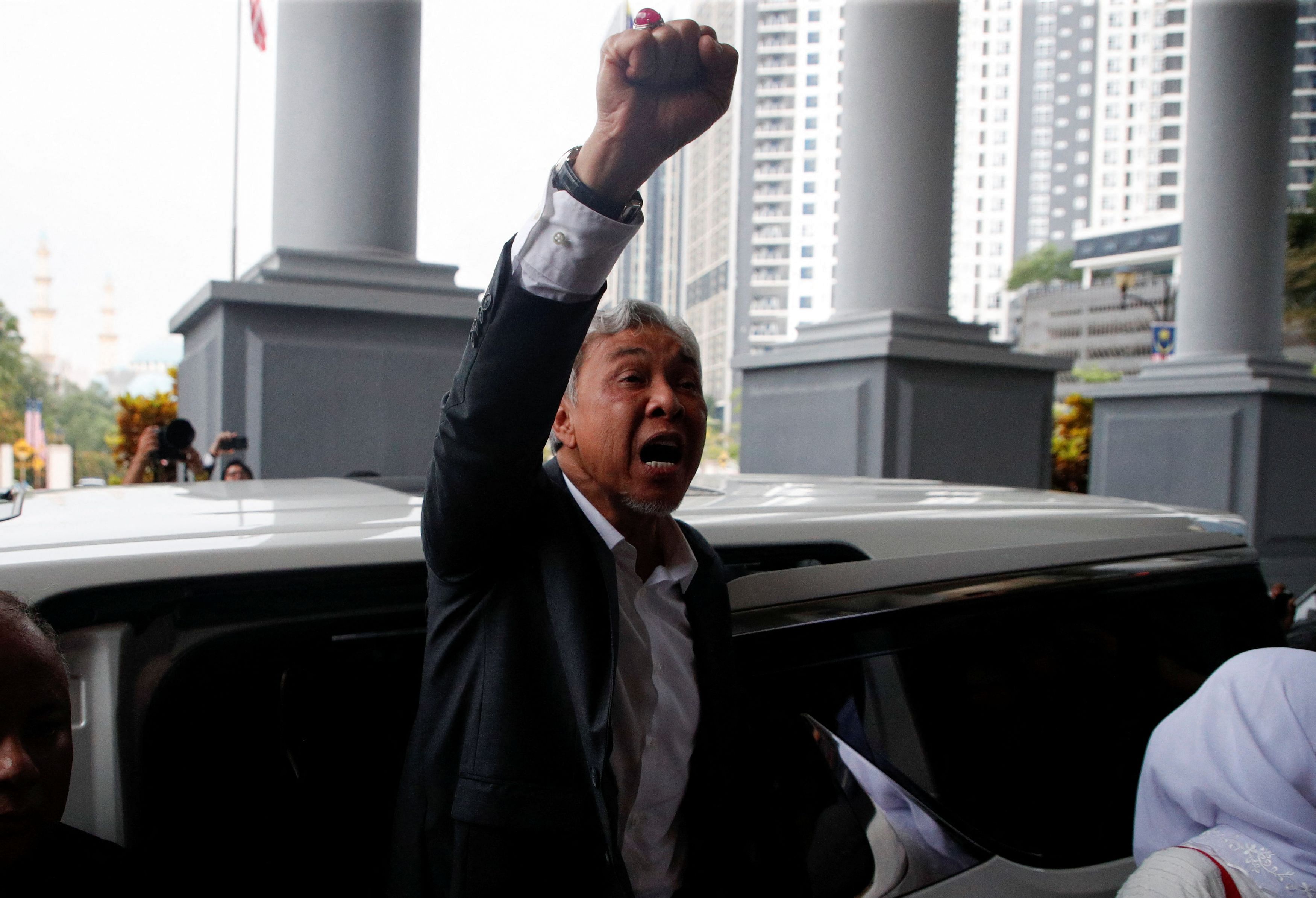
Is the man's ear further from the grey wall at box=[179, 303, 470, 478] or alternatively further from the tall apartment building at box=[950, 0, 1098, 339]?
the tall apartment building at box=[950, 0, 1098, 339]

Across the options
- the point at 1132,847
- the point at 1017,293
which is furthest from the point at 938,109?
the point at 1017,293

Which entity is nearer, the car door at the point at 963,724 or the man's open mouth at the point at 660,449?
the man's open mouth at the point at 660,449

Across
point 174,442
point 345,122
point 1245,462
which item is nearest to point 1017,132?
point 1245,462

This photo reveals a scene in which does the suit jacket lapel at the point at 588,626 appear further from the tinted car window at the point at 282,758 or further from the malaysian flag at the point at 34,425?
the malaysian flag at the point at 34,425

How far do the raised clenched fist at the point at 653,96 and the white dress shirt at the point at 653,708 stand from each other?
1.87 feet

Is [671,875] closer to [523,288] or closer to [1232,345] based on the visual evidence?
[523,288]

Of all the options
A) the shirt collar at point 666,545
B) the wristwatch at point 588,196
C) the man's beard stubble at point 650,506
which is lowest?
the shirt collar at point 666,545

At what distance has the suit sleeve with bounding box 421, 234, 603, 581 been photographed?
4.00ft

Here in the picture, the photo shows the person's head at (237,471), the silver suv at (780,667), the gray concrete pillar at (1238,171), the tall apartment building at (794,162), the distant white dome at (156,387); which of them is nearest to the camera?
the silver suv at (780,667)

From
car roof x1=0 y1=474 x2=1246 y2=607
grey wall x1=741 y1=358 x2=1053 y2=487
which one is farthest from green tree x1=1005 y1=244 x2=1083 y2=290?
car roof x1=0 y1=474 x2=1246 y2=607

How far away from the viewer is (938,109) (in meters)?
6.62

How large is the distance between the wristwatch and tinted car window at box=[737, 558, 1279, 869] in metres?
0.77

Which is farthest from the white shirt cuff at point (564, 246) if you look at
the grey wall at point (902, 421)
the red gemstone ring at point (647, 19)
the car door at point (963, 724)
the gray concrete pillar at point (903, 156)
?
the gray concrete pillar at point (903, 156)

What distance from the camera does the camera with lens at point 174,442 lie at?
3760 mm
